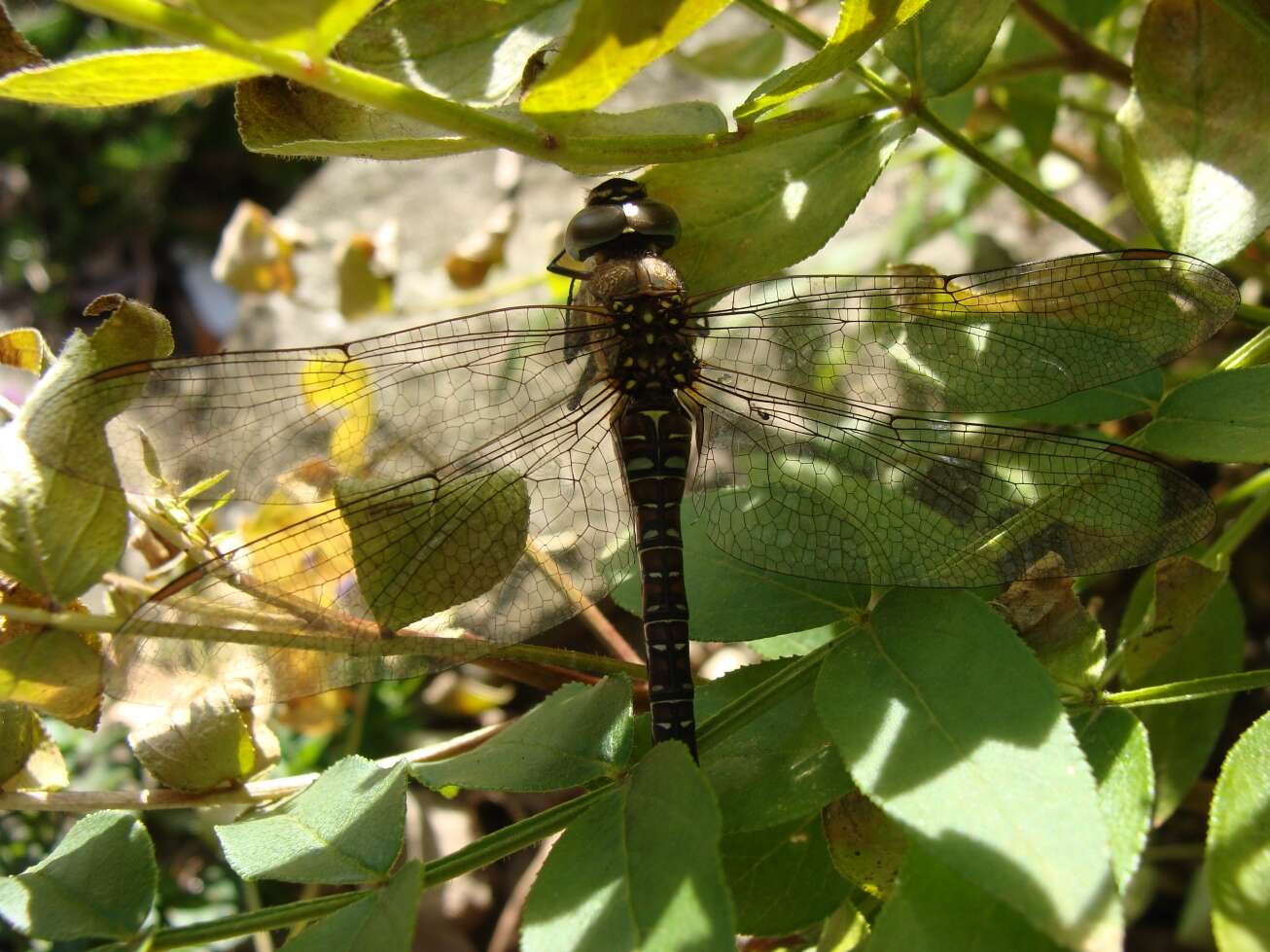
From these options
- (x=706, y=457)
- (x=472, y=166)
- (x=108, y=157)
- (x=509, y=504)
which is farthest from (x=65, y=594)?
(x=108, y=157)

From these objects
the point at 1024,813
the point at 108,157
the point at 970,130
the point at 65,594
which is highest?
the point at 108,157

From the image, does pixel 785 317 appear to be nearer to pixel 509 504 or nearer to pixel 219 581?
pixel 509 504

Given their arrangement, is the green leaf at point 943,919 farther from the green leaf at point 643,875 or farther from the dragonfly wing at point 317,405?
the dragonfly wing at point 317,405

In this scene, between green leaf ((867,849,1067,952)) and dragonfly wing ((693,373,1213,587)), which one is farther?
dragonfly wing ((693,373,1213,587))

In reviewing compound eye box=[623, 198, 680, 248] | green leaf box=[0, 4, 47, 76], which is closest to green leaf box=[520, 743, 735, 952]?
compound eye box=[623, 198, 680, 248]

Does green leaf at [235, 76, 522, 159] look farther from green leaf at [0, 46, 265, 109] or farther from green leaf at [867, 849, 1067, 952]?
green leaf at [867, 849, 1067, 952]

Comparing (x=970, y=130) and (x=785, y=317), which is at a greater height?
(x=970, y=130)
